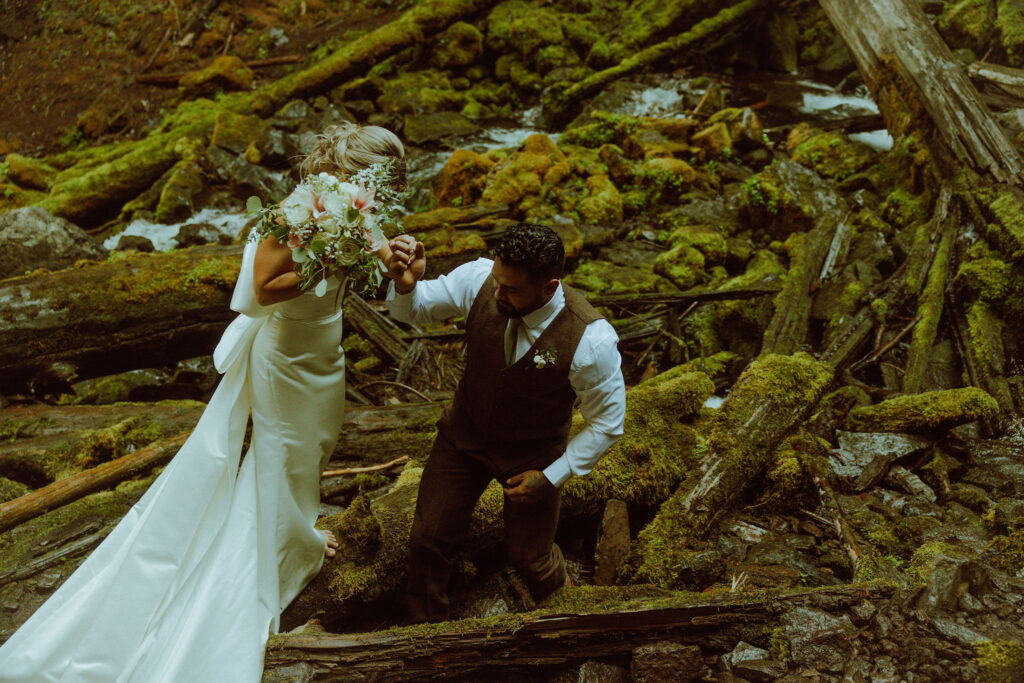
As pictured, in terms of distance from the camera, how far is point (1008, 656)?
8.51ft

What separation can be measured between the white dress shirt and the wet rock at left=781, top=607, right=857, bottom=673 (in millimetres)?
1164

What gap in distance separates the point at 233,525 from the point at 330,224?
1.76 m

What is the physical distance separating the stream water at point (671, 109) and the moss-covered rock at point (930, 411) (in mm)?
6279

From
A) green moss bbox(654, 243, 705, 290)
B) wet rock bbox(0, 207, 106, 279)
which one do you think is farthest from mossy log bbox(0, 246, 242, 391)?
green moss bbox(654, 243, 705, 290)

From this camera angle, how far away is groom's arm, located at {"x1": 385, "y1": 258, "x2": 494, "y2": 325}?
318 centimetres

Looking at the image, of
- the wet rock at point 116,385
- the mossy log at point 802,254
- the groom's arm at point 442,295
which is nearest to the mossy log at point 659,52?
the mossy log at point 802,254

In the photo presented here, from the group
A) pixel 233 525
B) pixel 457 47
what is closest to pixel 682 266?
pixel 233 525

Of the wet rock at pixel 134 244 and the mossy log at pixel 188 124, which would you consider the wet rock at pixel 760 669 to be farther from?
the mossy log at pixel 188 124

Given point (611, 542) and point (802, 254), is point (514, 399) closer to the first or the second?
point (611, 542)

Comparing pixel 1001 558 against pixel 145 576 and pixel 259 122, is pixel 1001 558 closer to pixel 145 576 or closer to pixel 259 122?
pixel 145 576

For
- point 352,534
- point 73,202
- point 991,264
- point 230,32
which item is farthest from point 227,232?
point 991,264

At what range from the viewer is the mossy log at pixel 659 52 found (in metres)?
12.2

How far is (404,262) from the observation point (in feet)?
9.89

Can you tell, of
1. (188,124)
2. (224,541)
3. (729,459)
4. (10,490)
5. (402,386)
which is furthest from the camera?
(188,124)
